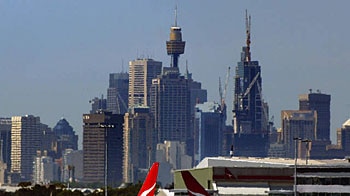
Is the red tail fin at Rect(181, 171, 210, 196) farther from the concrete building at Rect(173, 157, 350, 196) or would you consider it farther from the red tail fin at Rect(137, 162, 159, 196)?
the concrete building at Rect(173, 157, 350, 196)

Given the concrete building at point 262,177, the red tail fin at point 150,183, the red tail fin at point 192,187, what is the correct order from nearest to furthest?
the red tail fin at point 150,183 → the red tail fin at point 192,187 → the concrete building at point 262,177

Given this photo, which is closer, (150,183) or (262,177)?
(150,183)

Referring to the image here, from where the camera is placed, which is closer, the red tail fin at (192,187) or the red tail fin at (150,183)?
the red tail fin at (150,183)

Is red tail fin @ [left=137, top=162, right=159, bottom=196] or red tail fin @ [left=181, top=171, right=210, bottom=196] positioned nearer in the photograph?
red tail fin @ [left=137, top=162, right=159, bottom=196]

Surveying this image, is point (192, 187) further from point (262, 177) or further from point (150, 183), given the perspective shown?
point (262, 177)

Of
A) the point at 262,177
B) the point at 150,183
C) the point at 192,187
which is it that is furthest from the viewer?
the point at 262,177

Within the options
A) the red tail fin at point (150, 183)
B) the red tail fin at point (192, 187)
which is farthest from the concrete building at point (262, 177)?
the red tail fin at point (150, 183)

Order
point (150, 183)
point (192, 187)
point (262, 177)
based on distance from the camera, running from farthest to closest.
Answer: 1. point (262, 177)
2. point (192, 187)
3. point (150, 183)

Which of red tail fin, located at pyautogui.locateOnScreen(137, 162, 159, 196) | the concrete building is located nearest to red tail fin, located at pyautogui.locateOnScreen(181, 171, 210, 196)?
red tail fin, located at pyautogui.locateOnScreen(137, 162, 159, 196)

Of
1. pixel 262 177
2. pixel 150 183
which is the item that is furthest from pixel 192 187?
pixel 262 177

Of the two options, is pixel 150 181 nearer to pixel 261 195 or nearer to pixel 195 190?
pixel 195 190

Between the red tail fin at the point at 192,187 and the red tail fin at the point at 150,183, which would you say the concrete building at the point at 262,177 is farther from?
the red tail fin at the point at 150,183

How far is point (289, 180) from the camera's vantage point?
160625 mm

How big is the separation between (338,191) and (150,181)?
197ft
